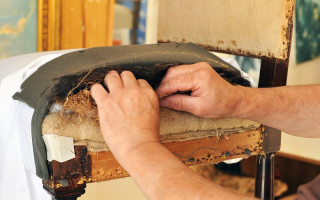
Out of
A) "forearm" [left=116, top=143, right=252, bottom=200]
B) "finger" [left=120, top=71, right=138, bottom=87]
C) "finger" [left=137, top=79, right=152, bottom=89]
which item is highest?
"finger" [left=120, top=71, right=138, bottom=87]

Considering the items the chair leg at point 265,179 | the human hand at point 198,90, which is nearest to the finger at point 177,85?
the human hand at point 198,90

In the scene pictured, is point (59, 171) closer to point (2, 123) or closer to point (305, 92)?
point (2, 123)

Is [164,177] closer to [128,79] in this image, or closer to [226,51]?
[128,79]

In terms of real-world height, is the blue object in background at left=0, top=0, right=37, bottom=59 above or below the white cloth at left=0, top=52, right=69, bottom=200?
above

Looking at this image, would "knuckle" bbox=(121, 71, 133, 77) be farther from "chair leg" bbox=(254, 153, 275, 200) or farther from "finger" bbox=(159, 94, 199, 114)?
"chair leg" bbox=(254, 153, 275, 200)

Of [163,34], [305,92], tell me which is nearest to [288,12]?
[305,92]

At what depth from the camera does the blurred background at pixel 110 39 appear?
1.67 m

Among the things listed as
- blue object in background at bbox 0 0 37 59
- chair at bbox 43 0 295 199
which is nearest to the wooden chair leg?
chair at bbox 43 0 295 199

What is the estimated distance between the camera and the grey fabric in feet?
2.54

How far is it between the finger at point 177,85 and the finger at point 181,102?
0.06 feet

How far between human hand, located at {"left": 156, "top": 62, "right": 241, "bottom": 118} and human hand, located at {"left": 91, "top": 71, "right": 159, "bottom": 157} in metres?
0.07

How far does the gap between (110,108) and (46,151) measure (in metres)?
0.13

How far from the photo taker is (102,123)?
28.8 inches

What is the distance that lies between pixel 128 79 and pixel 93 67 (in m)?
0.07
